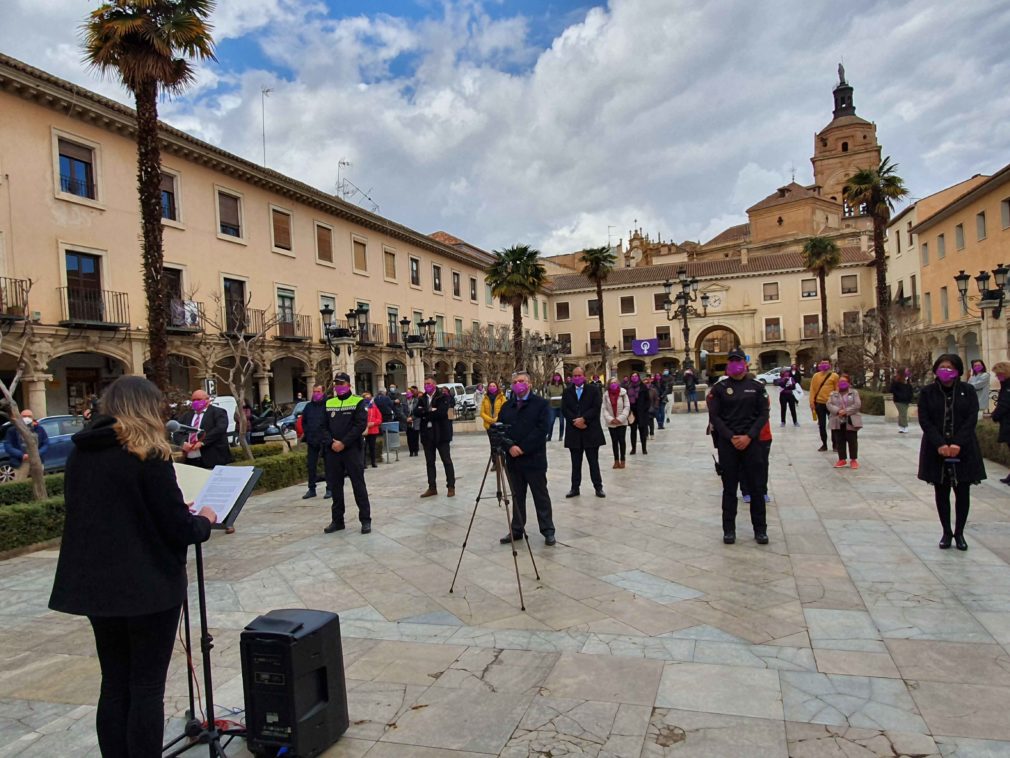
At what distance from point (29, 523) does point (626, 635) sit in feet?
22.3

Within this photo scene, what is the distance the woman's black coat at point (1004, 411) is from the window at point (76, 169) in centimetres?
2308

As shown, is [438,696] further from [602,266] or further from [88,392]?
[602,266]

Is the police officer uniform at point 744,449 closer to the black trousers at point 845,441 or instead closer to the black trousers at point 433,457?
the black trousers at point 433,457

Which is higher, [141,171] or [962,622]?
[141,171]

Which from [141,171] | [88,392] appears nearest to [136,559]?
[141,171]

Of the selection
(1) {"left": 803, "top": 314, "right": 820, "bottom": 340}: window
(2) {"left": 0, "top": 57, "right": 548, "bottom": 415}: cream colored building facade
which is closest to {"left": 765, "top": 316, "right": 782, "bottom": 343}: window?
(1) {"left": 803, "top": 314, "right": 820, "bottom": 340}: window

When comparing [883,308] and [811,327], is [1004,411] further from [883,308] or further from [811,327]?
[811,327]

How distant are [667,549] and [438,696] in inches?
131

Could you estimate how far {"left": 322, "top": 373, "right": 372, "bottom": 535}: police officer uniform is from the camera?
7.37 m

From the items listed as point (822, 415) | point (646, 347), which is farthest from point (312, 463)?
point (646, 347)

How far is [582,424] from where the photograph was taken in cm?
862

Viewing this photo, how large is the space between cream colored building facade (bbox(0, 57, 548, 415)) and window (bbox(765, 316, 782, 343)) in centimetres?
3273

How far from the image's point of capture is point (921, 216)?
129 feet

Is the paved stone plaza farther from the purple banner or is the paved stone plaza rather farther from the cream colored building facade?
the purple banner
